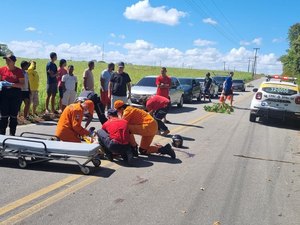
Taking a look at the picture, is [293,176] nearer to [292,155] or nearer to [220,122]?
[292,155]

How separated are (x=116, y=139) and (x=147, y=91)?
10.3 m

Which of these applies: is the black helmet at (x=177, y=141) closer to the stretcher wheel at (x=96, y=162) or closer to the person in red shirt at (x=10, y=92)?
the stretcher wheel at (x=96, y=162)

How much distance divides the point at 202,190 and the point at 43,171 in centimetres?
256

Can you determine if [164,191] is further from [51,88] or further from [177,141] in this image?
[51,88]

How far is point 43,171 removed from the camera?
685 centimetres

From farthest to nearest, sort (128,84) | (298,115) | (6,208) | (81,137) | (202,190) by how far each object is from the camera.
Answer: (298,115), (128,84), (81,137), (202,190), (6,208)

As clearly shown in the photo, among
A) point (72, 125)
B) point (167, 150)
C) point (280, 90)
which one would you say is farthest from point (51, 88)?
point (280, 90)

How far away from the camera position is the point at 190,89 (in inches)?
955

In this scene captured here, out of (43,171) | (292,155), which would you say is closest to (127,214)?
(43,171)

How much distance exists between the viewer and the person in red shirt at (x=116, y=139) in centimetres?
757

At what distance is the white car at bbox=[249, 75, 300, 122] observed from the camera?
14891 mm

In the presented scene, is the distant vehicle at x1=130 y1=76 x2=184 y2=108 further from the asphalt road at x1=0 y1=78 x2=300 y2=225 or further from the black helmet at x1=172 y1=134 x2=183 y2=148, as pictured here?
the asphalt road at x1=0 y1=78 x2=300 y2=225

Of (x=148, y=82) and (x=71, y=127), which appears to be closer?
(x=71, y=127)

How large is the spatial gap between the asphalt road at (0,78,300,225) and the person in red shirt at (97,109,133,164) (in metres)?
0.20
